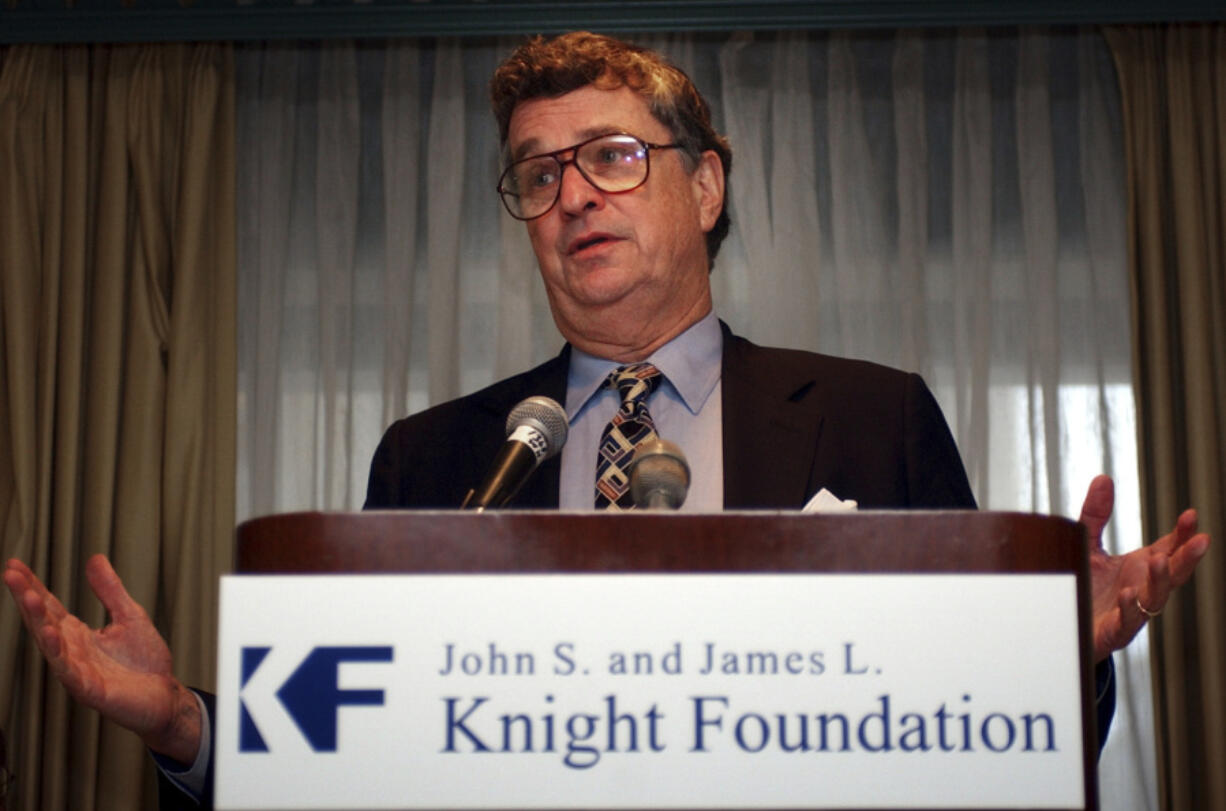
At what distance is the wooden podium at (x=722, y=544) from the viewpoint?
1.17 metres

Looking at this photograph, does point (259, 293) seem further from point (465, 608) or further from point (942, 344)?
→ point (465, 608)

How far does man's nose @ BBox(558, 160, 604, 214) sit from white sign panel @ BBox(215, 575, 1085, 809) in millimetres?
1241

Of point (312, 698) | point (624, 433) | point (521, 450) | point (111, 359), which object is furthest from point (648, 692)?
point (111, 359)

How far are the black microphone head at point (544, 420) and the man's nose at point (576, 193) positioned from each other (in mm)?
713

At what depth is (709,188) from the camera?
8.29 ft

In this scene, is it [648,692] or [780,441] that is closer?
[648,692]

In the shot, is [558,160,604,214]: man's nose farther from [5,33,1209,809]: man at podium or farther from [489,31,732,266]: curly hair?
[489,31,732,266]: curly hair

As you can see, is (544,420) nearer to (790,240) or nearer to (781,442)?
(781,442)

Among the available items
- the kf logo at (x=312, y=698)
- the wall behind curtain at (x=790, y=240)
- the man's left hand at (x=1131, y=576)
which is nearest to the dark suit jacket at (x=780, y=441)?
the man's left hand at (x=1131, y=576)

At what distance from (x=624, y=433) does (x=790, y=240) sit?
173 centimetres

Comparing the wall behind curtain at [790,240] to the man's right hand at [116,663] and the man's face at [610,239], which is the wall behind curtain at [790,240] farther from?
the man's right hand at [116,663]

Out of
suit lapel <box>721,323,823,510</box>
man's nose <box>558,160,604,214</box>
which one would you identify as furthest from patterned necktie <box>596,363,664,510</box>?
man's nose <box>558,160,604,214</box>

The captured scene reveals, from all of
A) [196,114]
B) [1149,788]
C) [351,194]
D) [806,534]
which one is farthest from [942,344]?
[806,534]

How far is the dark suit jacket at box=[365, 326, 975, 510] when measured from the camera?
6.95ft
